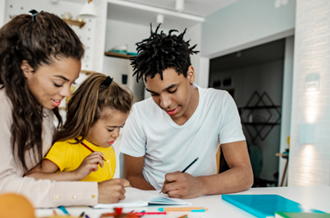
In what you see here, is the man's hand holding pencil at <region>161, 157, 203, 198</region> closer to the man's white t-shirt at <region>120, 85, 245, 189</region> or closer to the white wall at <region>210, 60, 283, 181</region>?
the man's white t-shirt at <region>120, 85, 245, 189</region>

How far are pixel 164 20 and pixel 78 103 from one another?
12.5ft

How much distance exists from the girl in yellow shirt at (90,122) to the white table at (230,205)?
310 millimetres

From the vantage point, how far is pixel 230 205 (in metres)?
1.03

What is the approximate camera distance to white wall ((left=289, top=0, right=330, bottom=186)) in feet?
8.96

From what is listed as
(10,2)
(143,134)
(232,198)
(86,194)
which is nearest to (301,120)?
(143,134)

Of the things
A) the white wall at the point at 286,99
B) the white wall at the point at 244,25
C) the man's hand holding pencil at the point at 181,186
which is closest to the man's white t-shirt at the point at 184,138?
the man's hand holding pencil at the point at 181,186

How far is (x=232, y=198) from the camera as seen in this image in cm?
105

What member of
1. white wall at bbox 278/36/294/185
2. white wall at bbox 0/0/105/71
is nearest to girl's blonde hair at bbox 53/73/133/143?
white wall at bbox 0/0/105/71

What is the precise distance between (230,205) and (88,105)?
0.68 meters

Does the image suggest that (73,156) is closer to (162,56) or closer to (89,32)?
(162,56)

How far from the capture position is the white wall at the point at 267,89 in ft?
13.2

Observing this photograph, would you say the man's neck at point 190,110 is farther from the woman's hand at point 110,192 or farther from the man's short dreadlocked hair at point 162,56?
the woman's hand at point 110,192

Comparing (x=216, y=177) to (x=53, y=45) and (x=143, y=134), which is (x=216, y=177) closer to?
(x=143, y=134)

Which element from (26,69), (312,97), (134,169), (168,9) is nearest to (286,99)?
(312,97)
